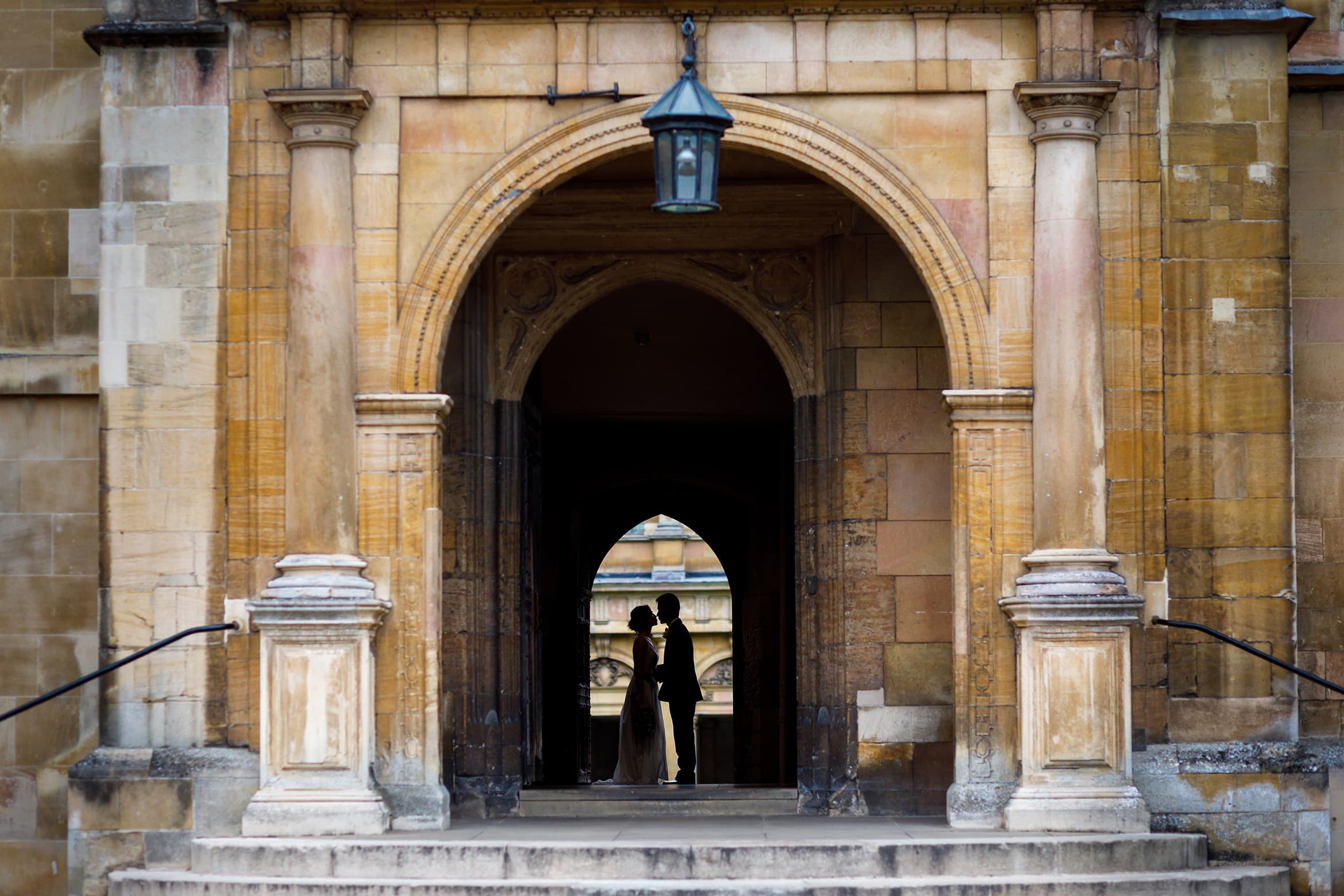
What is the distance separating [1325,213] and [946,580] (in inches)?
118

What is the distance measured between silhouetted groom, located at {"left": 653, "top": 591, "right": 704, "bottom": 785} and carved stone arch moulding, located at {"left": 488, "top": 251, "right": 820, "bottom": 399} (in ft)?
16.8

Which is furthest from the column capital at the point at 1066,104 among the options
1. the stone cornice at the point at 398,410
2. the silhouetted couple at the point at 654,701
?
the silhouetted couple at the point at 654,701

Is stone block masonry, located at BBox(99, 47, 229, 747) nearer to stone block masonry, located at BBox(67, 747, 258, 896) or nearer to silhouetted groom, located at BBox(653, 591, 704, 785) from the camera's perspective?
stone block masonry, located at BBox(67, 747, 258, 896)

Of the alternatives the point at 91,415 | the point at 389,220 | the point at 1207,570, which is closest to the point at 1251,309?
the point at 1207,570

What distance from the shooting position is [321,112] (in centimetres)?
1039

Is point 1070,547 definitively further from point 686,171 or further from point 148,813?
point 148,813

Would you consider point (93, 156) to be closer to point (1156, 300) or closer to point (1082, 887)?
point (1156, 300)

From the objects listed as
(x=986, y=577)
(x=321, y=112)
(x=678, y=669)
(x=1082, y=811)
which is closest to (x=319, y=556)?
(x=321, y=112)

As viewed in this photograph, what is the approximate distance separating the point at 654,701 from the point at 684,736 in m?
0.97

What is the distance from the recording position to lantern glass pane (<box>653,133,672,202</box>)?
29.8 feet

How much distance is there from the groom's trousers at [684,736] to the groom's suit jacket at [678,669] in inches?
2.6

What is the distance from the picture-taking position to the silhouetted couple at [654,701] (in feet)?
53.9

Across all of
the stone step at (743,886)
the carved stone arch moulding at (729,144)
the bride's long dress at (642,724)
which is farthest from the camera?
the bride's long dress at (642,724)

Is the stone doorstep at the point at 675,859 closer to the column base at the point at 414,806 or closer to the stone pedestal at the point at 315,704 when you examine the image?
the stone pedestal at the point at 315,704
